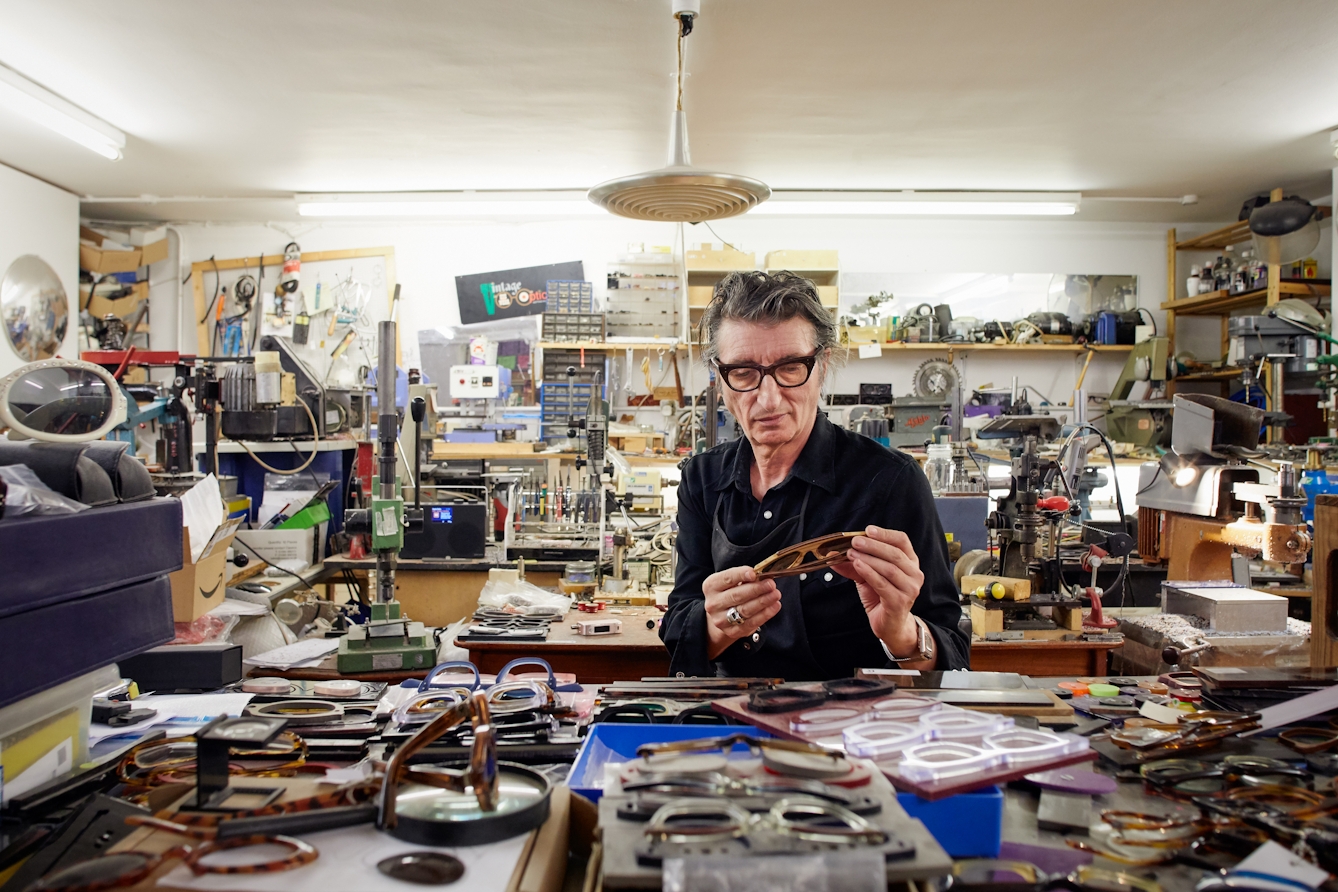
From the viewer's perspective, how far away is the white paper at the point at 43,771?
98 centimetres

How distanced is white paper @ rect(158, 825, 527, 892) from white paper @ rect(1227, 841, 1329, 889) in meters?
0.66

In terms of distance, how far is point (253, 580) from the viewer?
3377 millimetres

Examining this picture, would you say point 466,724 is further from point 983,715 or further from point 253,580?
point 253,580

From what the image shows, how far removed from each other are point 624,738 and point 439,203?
6.48 m

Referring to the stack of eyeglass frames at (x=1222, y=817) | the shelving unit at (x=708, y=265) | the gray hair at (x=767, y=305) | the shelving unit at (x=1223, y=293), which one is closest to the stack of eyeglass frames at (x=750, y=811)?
the stack of eyeglass frames at (x=1222, y=817)

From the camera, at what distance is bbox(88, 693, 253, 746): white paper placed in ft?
4.27

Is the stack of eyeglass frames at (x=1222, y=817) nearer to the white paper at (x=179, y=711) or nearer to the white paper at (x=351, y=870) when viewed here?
the white paper at (x=351, y=870)

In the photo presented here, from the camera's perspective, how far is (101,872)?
689 mm

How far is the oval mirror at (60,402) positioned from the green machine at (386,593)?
79 cm

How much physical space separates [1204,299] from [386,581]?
267 inches

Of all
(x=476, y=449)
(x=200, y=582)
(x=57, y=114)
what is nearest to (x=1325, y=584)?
(x=200, y=582)

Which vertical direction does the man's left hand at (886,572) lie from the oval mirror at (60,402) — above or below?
below

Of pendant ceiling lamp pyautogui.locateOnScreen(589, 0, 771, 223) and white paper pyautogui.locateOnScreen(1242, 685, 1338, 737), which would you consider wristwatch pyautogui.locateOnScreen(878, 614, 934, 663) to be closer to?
white paper pyautogui.locateOnScreen(1242, 685, 1338, 737)

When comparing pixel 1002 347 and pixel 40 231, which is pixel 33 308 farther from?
pixel 1002 347
